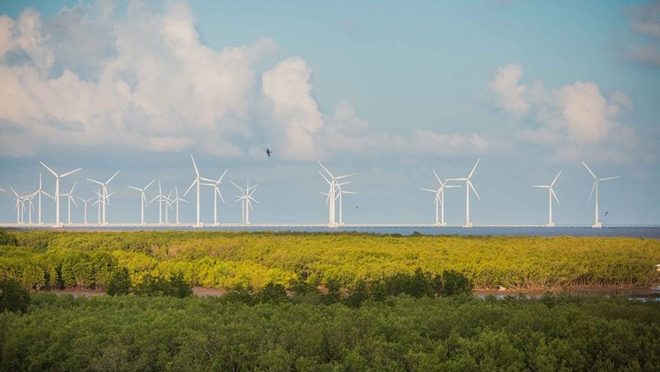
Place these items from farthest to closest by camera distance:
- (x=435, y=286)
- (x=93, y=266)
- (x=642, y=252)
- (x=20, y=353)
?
(x=642, y=252), (x=93, y=266), (x=435, y=286), (x=20, y=353)

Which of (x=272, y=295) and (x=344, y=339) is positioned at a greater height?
(x=272, y=295)

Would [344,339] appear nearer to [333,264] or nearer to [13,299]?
[13,299]

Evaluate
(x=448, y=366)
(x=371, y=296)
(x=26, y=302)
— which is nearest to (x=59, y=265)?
(x=26, y=302)

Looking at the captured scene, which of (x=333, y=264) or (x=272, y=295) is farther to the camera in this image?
(x=333, y=264)

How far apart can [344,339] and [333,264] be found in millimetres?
32399

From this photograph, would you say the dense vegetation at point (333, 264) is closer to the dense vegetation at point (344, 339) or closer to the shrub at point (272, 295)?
the shrub at point (272, 295)

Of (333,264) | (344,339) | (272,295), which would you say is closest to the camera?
(344,339)

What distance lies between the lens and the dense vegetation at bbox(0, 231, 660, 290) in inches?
1874

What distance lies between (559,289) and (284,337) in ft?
111

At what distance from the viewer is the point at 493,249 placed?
2500 inches

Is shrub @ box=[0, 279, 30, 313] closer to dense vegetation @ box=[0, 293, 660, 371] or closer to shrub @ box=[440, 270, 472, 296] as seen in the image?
dense vegetation @ box=[0, 293, 660, 371]

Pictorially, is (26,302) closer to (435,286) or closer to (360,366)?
(360,366)

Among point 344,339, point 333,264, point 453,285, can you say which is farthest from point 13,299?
point 333,264

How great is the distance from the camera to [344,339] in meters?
19.2
